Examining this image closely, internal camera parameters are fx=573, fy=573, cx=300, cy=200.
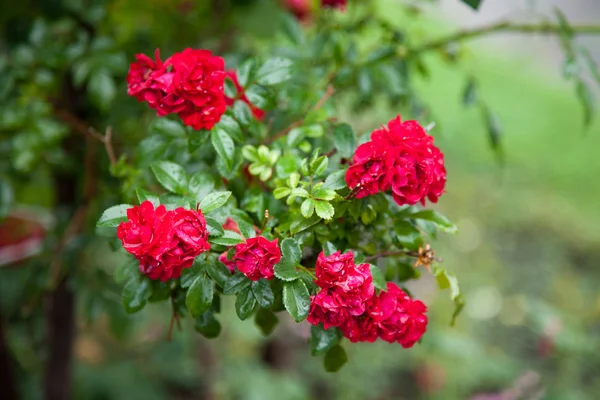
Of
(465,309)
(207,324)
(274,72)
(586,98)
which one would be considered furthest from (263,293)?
(465,309)

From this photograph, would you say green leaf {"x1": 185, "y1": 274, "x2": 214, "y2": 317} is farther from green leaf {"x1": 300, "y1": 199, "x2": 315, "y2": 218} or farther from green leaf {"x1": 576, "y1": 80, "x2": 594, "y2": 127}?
green leaf {"x1": 576, "y1": 80, "x2": 594, "y2": 127}

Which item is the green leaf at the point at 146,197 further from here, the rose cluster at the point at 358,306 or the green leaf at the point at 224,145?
the rose cluster at the point at 358,306

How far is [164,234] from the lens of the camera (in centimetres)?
68

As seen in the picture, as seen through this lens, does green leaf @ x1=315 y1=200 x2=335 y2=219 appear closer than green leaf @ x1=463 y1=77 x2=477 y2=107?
Yes

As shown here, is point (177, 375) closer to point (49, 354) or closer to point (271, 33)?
point (49, 354)

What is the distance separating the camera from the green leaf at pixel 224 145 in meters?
0.82

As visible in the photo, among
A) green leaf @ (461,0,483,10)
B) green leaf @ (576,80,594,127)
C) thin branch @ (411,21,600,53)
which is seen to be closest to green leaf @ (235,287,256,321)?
green leaf @ (461,0,483,10)

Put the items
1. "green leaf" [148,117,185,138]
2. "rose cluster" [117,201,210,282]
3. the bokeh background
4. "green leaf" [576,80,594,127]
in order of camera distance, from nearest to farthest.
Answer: "rose cluster" [117,201,210,282]
"green leaf" [148,117,185,138]
"green leaf" [576,80,594,127]
the bokeh background

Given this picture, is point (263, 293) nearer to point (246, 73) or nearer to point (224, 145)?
point (224, 145)

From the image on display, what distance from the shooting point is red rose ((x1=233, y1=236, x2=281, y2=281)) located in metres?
0.71

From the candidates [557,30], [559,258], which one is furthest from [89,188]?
[559,258]

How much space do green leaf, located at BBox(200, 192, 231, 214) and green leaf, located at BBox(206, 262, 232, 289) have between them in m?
0.07

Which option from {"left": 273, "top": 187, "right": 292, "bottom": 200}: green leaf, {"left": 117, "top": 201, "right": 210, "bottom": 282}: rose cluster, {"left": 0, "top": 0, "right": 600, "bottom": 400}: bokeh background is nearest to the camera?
{"left": 117, "top": 201, "right": 210, "bottom": 282}: rose cluster

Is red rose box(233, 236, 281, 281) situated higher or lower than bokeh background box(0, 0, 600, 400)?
higher
